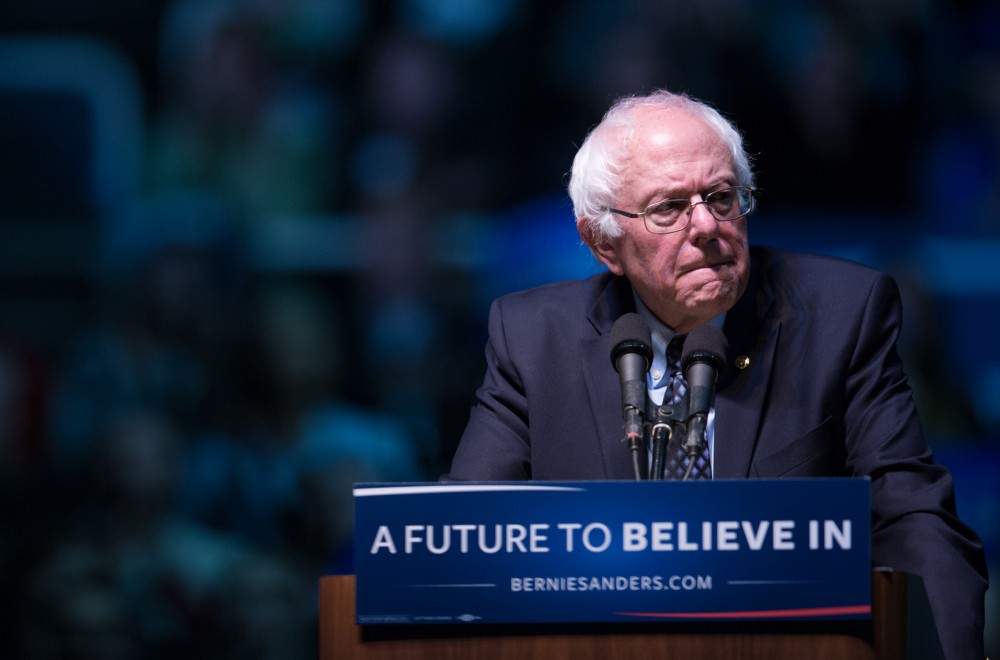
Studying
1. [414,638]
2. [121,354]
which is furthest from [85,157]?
[414,638]

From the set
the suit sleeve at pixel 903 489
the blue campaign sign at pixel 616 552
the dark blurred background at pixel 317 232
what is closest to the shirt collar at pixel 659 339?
the suit sleeve at pixel 903 489

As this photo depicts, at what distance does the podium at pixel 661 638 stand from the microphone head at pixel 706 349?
1.41ft

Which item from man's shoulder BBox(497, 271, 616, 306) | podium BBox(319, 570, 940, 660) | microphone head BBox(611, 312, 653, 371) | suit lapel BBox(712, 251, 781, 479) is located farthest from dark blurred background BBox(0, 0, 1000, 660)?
podium BBox(319, 570, 940, 660)

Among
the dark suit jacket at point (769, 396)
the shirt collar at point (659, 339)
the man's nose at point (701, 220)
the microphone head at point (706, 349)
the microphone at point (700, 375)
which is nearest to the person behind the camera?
the microphone at point (700, 375)

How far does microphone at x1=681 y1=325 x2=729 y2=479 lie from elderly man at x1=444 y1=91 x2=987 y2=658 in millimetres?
372

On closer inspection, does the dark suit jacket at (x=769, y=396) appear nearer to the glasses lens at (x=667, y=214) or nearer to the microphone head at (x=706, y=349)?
the glasses lens at (x=667, y=214)

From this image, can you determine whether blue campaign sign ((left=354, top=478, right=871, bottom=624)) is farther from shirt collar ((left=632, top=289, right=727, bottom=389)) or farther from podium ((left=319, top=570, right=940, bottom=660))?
shirt collar ((left=632, top=289, right=727, bottom=389))

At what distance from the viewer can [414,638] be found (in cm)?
165

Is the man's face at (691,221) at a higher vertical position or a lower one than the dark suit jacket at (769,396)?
higher

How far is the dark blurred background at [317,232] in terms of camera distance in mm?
4391

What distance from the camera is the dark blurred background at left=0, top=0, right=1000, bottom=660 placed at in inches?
173

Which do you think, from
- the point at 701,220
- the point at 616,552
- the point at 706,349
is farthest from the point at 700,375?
the point at 701,220

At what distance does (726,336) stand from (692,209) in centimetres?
25

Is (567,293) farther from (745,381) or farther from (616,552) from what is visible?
(616,552)
